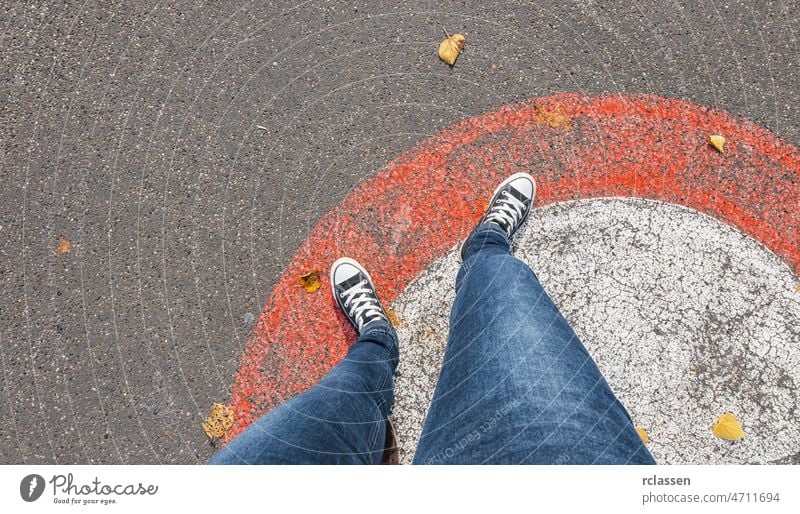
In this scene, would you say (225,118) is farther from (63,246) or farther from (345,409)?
(345,409)

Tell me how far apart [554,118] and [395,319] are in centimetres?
119

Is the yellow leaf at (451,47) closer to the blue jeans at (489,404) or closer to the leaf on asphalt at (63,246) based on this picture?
the blue jeans at (489,404)

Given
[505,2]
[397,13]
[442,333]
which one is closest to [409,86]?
[397,13]

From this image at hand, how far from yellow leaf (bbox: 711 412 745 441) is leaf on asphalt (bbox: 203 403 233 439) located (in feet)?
7.18

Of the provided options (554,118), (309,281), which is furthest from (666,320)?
(309,281)

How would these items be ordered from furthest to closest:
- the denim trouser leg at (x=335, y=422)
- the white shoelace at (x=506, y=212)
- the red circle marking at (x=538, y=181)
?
the red circle marking at (x=538, y=181) → the white shoelace at (x=506, y=212) → the denim trouser leg at (x=335, y=422)

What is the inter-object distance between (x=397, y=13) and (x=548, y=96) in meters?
0.81

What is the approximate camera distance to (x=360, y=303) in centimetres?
231

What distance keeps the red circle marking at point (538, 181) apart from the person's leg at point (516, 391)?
45 cm

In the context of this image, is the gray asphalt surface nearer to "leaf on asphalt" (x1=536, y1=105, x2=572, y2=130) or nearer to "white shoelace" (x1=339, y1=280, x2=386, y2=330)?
"leaf on asphalt" (x1=536, y1=105, x2=572, y2=130)

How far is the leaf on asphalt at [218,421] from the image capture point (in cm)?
235

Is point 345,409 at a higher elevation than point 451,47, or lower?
lower

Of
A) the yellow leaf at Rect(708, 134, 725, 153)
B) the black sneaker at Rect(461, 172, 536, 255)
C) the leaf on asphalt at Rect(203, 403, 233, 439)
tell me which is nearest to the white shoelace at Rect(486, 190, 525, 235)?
the black sneaker at Rect(461, 172, 536, 255)

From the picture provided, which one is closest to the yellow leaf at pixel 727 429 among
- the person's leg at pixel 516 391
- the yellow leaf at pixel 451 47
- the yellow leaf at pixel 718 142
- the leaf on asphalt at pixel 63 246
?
the person's leg at pixel 516 391
